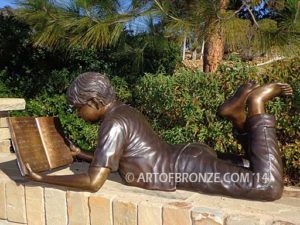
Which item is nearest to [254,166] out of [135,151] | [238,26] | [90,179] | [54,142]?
[135,151]

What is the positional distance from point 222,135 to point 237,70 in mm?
570

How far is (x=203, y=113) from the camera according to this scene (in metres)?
3.64

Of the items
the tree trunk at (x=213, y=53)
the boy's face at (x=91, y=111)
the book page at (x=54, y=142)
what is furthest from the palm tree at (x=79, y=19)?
the boy's face at (x=91, y=111)

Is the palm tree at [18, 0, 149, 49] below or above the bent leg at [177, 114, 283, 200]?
above

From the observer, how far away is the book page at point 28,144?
2.28 meters

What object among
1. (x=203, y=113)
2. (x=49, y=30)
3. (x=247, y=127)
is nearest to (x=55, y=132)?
(x=247, y=127)

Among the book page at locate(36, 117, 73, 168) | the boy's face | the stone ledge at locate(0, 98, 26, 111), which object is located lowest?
the book page at locate(36, 117, 73, 168)

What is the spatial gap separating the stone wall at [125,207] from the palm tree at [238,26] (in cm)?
161

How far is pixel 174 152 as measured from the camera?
2299 millimetres

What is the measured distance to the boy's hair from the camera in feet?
7.30

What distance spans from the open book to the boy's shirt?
0.45m

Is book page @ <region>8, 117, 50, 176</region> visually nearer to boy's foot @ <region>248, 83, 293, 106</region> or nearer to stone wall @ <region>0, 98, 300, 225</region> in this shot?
stone wall @ <region>0, 98, 300, 225</region>

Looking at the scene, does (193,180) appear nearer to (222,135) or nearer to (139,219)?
(139,219)

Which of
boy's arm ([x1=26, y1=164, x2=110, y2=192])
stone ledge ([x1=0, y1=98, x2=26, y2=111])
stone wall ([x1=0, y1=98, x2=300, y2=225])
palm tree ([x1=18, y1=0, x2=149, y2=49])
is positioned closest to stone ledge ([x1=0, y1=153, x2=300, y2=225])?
stone wall ([x1=0, y1=98, x2=300, y2=225])
